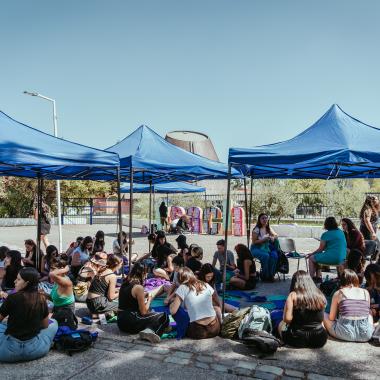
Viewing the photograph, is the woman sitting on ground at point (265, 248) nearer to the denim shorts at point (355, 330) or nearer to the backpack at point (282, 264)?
the backpack at point (282, 264)

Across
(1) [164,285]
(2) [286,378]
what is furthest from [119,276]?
(2) [286,378]

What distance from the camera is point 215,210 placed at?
2070 centimetres

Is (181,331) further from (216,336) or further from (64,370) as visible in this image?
(64,370)

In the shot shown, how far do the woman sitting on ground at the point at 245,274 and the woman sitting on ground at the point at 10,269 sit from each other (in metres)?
4.12

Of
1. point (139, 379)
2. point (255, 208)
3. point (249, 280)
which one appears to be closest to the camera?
point (139, 379)

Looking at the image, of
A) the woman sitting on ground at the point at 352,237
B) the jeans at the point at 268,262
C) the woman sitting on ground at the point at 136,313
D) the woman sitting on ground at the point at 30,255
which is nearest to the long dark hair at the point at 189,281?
the woman sitting on ground at the point at 136,313

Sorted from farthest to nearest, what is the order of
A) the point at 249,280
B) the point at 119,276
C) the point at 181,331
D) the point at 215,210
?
1. the point at 215,210
2. the point at 119,276
3. the point at 249,280
4. the point at 181,331

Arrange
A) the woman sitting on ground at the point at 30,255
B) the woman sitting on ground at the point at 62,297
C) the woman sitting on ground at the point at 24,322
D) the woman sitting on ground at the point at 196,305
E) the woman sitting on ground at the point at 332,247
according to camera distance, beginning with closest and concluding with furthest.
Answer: the woman sitting on ground at the point at 24,322, the woman sitting on ground at the point at 196,305, the woman sitting on ground at the point at 62,297, the woman sitting on ground at the point at 332,247, the woman sitting on ground at the point at 30,255

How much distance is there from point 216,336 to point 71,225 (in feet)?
75.7

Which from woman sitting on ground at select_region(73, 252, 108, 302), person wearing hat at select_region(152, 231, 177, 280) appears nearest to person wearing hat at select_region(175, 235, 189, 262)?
person wearing hat at select_region(152, 231, 177, 280)

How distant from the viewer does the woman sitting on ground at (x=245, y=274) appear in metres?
7.93

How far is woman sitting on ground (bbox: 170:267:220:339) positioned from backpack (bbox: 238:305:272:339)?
379mm

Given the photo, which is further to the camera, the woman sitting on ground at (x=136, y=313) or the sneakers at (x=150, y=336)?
the woman sitting on ground at (x=136, y=313)

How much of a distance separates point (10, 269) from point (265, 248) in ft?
17.4
